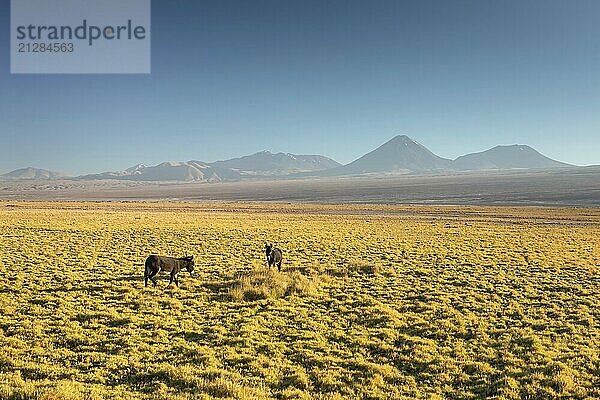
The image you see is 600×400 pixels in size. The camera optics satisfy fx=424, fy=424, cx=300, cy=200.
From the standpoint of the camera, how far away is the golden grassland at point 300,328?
8758 mm

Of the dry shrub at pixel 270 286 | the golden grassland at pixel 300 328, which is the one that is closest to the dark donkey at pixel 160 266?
the golden grassland at pixel 300 328

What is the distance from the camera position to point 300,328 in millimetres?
12430

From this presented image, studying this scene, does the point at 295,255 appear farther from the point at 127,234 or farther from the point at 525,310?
the point at 127,234

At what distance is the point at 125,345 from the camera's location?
34.8 ft

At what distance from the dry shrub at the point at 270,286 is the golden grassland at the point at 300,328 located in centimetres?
8

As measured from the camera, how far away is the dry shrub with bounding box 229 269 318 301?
15797 mm

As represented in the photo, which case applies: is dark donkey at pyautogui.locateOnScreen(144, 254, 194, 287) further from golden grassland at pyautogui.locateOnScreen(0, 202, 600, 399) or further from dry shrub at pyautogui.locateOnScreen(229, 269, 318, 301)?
dry shrub at pyautogui.locateOnScreen(229, 269, 318, 301)

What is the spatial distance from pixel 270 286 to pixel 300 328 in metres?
4.45

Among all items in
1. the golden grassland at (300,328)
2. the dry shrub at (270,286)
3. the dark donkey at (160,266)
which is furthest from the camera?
the dark donkey at (160,266)

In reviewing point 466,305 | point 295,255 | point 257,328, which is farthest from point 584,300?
point 295,255

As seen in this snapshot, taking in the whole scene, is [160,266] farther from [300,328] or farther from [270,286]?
[300,328]

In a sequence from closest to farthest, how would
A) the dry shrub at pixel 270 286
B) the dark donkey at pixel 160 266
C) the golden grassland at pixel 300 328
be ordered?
the golden grassland at pixel 300 328 < the dry shrub at pixel 270 286 < the dark donkey at pixel 160 266

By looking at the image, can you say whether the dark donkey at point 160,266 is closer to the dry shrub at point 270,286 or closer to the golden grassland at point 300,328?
the golden grassland at point 300,328

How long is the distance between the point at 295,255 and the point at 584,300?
15.5m
